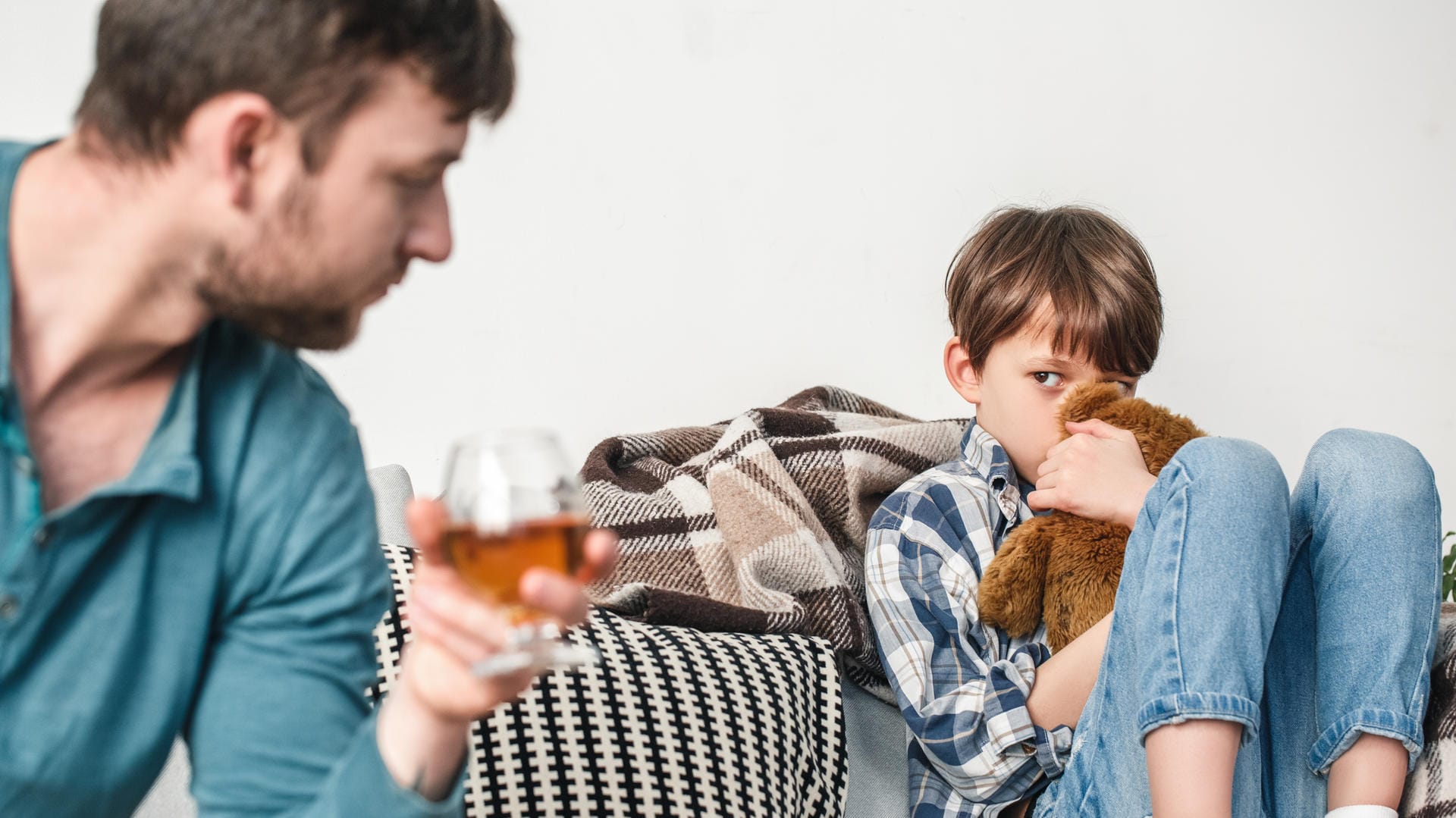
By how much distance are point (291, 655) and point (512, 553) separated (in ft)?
0.91

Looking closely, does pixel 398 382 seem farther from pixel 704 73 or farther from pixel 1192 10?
pixel 1192 10

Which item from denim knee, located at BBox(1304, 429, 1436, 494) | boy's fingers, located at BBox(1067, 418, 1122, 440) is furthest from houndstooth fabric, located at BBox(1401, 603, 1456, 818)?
boy's fingers, located at BBox(1067, 418, 1122, 440)

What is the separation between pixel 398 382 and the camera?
6.39 feet

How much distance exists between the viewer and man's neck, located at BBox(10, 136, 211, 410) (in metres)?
0.73

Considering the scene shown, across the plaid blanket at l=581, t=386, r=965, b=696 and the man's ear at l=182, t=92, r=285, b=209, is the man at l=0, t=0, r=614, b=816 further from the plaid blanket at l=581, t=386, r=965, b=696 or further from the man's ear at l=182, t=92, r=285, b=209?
the plaid blanket at l=581, t=386, r=965, b=696

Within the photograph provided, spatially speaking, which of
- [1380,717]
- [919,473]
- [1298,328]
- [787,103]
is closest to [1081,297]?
[919,473]

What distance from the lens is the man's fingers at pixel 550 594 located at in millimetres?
582

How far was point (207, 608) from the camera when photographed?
79 centimetres

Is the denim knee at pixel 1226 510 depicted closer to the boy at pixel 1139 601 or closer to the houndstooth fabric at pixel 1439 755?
the boy at pixel 1139 601

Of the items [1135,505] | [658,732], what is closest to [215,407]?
[658,732]

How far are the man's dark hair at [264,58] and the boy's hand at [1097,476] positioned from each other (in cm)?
83

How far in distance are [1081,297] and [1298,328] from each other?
0.92 m

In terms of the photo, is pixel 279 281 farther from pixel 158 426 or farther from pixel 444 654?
pixel 444 654

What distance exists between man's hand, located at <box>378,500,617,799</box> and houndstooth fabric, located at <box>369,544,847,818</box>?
0.43 metres
